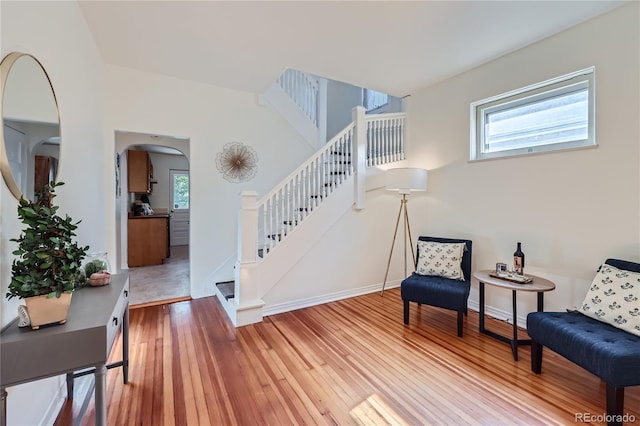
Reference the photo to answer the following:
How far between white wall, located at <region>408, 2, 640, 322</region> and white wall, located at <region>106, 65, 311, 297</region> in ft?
8.22

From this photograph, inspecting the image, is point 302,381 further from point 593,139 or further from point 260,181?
point 593,139

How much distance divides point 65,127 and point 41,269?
134cm

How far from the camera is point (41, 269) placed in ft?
3.82

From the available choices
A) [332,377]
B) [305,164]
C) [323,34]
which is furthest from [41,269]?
[323,34]

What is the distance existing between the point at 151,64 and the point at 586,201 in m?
4.73

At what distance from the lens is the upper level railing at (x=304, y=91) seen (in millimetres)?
4492

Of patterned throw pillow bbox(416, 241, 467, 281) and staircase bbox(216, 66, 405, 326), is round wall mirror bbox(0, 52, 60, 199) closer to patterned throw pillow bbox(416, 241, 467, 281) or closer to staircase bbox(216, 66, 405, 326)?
staircase bbox(216, 66, 405, 326)

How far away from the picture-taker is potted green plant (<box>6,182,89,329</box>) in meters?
1.12

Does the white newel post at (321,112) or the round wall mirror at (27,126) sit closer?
the round wall mirror at (27,126)

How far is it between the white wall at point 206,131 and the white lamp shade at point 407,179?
1745 millimetres

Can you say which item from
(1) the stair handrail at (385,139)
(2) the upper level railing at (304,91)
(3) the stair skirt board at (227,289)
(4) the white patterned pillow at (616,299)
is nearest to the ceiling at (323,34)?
(1) the stair handrail at (385,139)

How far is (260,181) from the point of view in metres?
4.20

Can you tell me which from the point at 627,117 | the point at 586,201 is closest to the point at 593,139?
the point at 627,117

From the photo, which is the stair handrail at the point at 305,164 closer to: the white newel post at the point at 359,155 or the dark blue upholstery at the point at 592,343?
the white newel post at the point at 359,155
